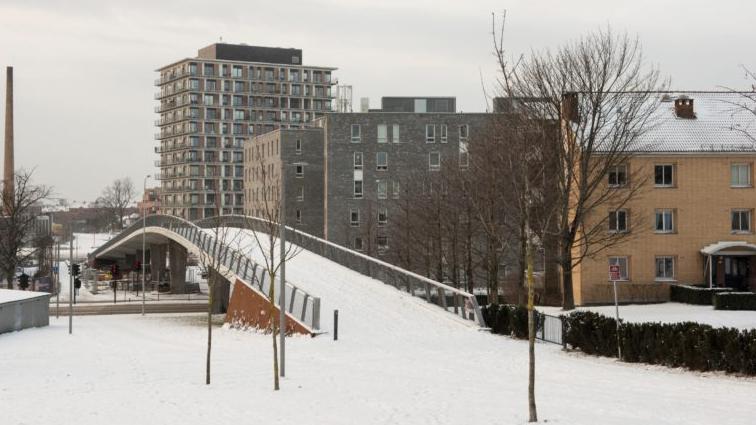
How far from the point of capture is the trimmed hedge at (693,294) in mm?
44000

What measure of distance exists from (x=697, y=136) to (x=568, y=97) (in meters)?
12.5

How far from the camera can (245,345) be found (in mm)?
32594

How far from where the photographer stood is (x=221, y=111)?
454 ft

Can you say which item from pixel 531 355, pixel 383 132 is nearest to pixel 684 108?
pixel 531 355

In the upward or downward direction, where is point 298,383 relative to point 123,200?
downward

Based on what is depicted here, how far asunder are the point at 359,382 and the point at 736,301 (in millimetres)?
25164

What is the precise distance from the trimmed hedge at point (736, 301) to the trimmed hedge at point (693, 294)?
4.23 feet

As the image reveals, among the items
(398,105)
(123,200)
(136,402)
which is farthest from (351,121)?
(123,200)

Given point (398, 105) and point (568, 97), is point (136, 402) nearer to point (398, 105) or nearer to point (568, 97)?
point (568, 97)

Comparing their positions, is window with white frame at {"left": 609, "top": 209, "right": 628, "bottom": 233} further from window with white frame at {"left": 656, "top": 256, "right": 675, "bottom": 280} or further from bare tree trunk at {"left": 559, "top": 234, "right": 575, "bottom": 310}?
bare tree trunk at {"left": 559, "top": 234, "right": 575, "bottom": 310}

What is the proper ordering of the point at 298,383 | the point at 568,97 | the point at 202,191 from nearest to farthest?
the point at 298,383
the point at 568,97
the point at 202,191

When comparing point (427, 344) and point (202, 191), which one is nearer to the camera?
point (427, 344)

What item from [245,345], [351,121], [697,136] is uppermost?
[351,121]

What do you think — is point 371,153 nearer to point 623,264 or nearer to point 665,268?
point 623,264
